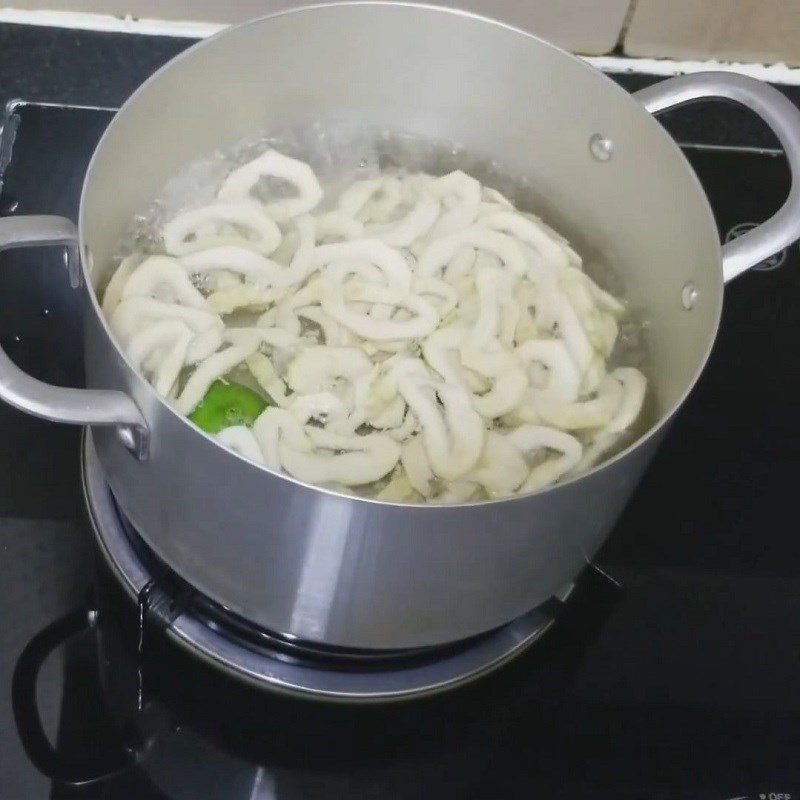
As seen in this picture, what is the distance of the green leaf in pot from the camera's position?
60cm

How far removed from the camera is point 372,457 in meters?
0.59

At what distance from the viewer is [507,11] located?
0.86 meters

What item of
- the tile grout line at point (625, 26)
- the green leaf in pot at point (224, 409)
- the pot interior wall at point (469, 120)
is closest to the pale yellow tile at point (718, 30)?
the tile grout line at point (625, 26)

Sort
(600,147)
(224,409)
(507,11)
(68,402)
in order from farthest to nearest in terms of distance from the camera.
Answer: (507,11) < (600,147) < (224,409) < (68,402)

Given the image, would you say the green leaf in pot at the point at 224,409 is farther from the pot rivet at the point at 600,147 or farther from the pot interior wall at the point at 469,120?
the pot rivet at the point at 600,147

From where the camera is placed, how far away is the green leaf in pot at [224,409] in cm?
60

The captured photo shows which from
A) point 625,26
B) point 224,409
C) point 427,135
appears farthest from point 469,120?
point 224,409

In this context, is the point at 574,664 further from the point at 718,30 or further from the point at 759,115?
the point at 718,30

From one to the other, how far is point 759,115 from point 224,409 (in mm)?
372

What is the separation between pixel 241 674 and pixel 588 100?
1.44ft

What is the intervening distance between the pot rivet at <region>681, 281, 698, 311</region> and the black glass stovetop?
0.35ft

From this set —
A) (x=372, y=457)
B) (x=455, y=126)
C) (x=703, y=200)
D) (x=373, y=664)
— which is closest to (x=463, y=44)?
(x=455, y=126)

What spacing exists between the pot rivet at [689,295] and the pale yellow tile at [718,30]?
310mm

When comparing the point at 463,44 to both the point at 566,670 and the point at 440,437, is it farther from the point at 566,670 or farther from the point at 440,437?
the point at 566,670
